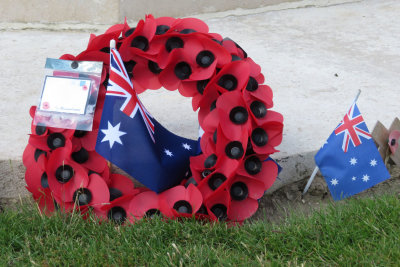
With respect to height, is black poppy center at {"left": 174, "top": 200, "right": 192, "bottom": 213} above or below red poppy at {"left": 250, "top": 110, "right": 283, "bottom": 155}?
below

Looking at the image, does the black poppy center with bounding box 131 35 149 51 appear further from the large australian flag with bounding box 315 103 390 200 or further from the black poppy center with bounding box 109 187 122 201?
the large australian flag with bounding box 315 103 390 200

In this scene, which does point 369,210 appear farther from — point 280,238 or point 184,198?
point 184,198

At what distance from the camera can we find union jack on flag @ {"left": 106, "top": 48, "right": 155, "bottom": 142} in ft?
8.46

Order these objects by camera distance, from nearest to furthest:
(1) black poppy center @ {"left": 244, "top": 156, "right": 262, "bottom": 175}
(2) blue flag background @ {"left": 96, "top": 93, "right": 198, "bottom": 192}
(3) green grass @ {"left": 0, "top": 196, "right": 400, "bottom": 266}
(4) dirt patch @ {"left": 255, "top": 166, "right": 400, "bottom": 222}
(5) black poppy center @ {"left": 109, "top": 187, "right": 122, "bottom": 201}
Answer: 1. (3) green grass @ {"left": 0, "top": 196, "right": 400, "bottom": 266}
2. (2) blue flag background @ {"left": 96, "top": 93, "right": 198, "bottom": 192}
3. (1) black poppy center @ {"left": 244, "top": 156, "right": 262, "bottom": 175}
4. (5) black poppy center @ {"left": 109, "top": 187, "right": 122, "bottom": 201}
5. (4) dirt patch @ {"left": 255, "top": 166, "right": 400, "bottom": 222}

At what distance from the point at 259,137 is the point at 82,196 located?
857 mm

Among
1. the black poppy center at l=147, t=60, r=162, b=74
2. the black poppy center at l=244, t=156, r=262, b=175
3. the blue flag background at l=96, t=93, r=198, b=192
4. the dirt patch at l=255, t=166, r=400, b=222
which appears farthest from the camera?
the dirt patch at l=255, t=166, r=400, b=222

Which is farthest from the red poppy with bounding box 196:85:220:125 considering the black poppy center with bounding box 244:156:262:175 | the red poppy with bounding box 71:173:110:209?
the red poppy with bounding box 71:173:110:209

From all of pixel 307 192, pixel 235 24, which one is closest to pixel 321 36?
pixel 235 24

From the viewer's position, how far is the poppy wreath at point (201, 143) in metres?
2.64

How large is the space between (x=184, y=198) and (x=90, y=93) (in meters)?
0.67

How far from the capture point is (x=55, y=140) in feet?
9.04

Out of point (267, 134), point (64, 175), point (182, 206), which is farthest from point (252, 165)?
point (64, 175)

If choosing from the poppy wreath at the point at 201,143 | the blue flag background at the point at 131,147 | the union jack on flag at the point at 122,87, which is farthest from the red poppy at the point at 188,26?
the blue flag background at the point at 131,147

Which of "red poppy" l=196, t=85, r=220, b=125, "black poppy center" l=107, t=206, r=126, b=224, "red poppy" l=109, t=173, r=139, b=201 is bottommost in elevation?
"black poppy center" l=107, t=206, r=126, b=224
